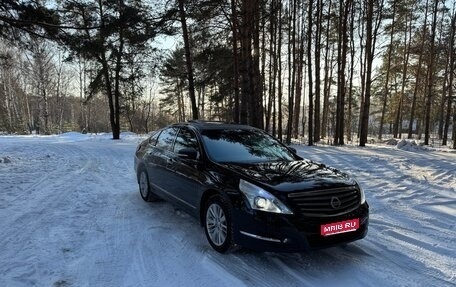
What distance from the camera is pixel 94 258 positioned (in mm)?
4562

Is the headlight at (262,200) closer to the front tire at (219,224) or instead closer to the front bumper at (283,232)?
the front bumper at (283,232)

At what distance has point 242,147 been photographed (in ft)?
18.9

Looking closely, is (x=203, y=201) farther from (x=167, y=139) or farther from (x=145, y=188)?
(x=145, y=188)

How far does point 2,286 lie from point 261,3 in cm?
1602

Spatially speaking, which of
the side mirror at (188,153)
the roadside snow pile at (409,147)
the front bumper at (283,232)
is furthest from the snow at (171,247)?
the roadside snow pile at (409,147)

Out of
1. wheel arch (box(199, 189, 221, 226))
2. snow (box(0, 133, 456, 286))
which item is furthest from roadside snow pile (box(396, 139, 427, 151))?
wheel arch (box(199, 189, 221, 226))

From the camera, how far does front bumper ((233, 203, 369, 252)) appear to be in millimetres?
4062

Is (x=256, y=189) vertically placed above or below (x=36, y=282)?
above

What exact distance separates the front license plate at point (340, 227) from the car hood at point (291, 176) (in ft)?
1.38

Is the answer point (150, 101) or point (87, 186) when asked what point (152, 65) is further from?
point (150, 101)

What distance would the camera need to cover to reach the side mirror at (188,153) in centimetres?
550

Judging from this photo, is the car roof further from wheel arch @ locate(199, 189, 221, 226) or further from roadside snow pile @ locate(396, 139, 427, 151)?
roadside snow pile @ locate(396, 139, 427, 151)

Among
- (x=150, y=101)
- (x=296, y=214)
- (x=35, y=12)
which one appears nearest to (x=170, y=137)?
(x=296, y=214)

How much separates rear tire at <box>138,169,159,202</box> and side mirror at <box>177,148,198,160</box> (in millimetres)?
1752
